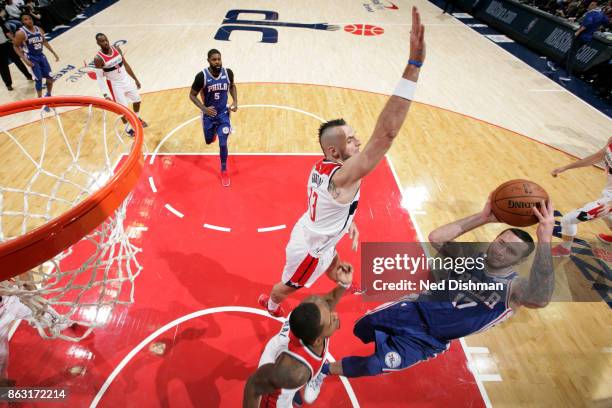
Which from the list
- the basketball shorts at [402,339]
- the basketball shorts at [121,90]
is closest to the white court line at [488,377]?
the basketball shorts at [402,339]

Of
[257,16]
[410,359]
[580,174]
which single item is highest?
[410,359]

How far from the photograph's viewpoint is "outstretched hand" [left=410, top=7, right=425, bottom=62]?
1.60 meters

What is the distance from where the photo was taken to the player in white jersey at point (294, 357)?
2072mm

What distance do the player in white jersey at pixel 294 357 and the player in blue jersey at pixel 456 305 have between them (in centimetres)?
71

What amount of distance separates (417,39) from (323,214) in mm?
1622

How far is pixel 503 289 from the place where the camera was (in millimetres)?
2494

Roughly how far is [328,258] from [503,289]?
143 centimetres

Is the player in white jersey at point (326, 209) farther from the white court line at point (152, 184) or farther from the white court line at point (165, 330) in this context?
the white court line at point (152, 184)

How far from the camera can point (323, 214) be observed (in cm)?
295

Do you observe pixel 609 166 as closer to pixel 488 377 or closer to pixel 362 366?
pixel 488 377

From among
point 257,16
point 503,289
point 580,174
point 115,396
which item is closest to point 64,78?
point 257,16

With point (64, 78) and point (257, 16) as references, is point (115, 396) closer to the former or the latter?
point (64, 78)

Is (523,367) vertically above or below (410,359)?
below

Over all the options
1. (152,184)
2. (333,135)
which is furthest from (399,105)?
(152,184)
